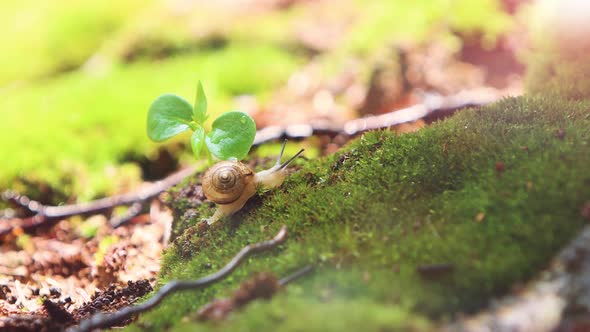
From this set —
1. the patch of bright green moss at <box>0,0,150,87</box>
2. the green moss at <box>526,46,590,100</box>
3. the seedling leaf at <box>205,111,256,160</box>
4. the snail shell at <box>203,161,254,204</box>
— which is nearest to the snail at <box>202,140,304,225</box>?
the snail shell at <box>203,161,254,204</box>

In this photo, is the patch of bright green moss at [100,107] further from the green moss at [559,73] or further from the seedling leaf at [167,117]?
the green moss at [559,73]

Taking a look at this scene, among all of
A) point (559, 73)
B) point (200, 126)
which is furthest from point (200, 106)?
point (559, 73)

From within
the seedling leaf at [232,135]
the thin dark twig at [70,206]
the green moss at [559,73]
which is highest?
the green moss at [559,73]

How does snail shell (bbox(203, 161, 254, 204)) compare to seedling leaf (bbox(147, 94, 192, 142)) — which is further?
seedling leaf (bbox(147, 94, 192, 142))

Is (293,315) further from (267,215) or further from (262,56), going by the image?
(262,56)

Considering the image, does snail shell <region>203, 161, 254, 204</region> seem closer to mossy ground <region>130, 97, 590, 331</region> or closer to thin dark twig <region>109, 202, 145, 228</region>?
mossy ground <region>130, 97, 590, 331</region>

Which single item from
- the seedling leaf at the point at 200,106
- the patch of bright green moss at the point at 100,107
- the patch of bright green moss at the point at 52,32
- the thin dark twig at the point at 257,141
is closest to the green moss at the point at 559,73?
the thin dark twig at the point at 257,141
